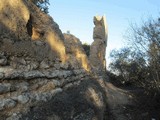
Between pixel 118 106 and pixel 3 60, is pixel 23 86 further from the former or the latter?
pixel 118 106

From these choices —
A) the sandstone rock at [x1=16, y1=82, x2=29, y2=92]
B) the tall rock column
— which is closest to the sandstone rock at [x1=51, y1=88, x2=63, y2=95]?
the sandstone rock at [x1=16, y1=82, x2=29, y2=92]

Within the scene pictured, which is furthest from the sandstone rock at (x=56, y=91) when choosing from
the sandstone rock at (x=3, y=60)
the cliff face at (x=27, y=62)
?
the sandstone rock at (x=3, y=60)

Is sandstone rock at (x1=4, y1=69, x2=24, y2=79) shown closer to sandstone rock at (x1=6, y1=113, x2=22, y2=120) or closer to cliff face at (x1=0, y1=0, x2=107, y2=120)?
cliff face at (x1=0, y1=0, x2=107, y2=120)

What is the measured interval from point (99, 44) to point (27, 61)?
15627 mm

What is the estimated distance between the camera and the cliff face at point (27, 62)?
16.8 feet

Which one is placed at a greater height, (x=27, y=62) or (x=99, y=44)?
(x=99, y=44)

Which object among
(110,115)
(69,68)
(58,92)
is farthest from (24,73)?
(110,115)

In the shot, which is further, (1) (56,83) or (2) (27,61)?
(1) (56,83)

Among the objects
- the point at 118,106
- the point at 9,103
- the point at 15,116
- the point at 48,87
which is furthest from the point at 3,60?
the point at 118,106

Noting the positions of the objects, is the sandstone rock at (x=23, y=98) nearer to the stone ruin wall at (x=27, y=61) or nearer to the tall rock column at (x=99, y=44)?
the stone ruin wall at (x=27, y=61)

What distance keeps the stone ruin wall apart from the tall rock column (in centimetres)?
1151

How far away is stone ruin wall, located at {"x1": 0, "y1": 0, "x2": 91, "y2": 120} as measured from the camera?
5.15 metres

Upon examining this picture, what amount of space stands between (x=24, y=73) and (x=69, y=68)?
3435 mm

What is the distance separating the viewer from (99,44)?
2166 centimetres
